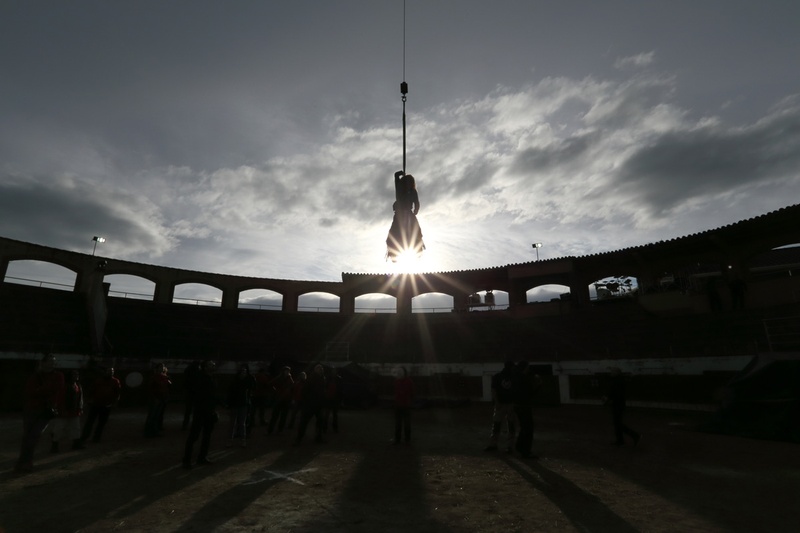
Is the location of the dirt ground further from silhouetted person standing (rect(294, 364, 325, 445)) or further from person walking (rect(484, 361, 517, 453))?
silhouetted person standing (rect(294, 364, 325, 445))

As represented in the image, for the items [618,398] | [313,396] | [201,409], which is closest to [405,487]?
[201,409]

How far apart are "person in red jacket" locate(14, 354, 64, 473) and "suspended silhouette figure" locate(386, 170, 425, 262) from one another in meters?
6.45

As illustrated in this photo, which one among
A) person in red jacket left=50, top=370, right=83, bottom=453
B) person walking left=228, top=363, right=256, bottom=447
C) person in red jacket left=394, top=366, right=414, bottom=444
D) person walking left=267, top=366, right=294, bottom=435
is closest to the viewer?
person in red jacket left=50, top=370, right=83, bottom=453

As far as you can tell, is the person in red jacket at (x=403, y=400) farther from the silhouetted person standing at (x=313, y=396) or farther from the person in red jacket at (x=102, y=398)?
the person in red jacket at (x=102, y=398)

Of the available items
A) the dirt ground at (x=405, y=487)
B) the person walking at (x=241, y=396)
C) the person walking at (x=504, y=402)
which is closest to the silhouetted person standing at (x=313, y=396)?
the dirt ground at (x=405, y=487)

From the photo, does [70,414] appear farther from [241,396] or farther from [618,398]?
[618,398]

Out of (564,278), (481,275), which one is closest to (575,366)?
(564,278)

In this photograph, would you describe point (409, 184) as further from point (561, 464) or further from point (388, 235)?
point (561, 464)

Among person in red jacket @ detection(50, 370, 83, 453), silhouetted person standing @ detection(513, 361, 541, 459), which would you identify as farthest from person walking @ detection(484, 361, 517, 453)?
person in red jacket @ detection(50, 370, 83, 453)

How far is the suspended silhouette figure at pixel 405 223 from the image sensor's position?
30.1ft

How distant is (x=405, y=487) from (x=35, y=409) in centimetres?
609

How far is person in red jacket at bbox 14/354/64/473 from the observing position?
6469 mm

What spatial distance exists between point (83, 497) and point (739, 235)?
27.6 m

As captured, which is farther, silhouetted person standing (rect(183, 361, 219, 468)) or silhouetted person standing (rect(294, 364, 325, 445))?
silhouetted person standing (rect(294, 364, 325, 445))
